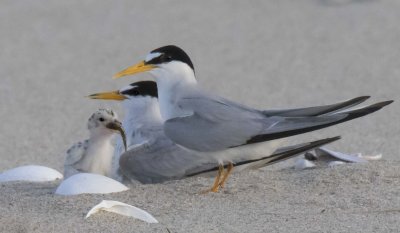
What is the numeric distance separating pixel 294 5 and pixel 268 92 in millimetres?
2972

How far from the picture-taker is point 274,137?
4.84 m

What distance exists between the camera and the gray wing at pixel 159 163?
5207 millimetres

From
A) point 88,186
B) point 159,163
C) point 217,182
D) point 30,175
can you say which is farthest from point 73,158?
point 217,182

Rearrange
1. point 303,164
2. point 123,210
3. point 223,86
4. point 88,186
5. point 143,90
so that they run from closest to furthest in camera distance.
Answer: point 123,210, point 88,186, point 303,164, point 143,90, point 223,86

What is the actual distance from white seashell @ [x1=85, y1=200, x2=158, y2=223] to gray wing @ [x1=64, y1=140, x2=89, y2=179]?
1.28 meters

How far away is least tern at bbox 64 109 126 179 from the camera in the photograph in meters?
5.59

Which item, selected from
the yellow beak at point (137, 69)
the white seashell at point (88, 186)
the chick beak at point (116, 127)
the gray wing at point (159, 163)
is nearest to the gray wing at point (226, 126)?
the gray wing at point (159, 163)

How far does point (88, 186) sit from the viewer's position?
15.7 feet

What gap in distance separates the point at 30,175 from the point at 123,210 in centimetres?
136

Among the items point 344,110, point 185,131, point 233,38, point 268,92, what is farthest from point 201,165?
point 233,38

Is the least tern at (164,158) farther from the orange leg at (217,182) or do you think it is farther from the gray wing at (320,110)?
the gray wing at (320,110)

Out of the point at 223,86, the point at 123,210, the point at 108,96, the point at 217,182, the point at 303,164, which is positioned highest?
the point at 108,96

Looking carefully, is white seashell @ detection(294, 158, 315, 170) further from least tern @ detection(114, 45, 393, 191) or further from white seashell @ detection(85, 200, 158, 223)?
white seashell @ detection(85, 200, 158, 223)

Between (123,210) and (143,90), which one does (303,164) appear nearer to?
(143,90)
